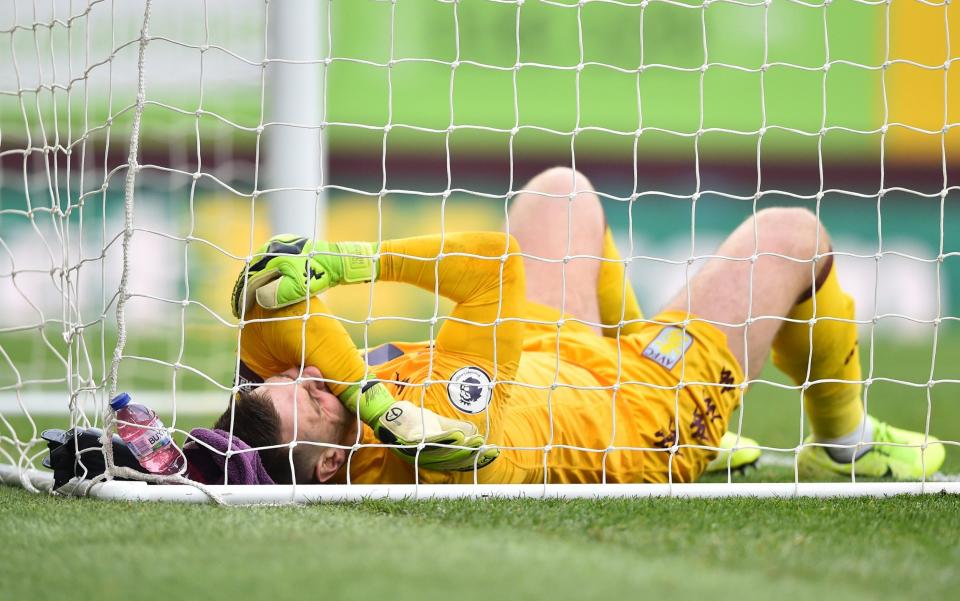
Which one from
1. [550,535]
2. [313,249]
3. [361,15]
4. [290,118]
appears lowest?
[550,535]

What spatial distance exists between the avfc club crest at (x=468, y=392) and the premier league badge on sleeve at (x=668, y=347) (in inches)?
16.1

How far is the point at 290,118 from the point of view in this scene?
116 inches

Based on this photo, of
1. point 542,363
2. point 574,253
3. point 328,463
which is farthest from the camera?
point 574,253

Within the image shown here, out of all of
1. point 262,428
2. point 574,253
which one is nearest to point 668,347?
point 574,253

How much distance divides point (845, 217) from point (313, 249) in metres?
6.55

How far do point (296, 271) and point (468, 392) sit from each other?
373mm

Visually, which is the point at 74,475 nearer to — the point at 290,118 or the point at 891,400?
the point at 290,118

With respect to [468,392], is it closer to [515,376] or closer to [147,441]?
[515,376]

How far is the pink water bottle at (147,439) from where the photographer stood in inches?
68.2

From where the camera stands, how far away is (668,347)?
215 centimetres

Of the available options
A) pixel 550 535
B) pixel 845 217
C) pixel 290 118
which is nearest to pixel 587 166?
pixel 845 217

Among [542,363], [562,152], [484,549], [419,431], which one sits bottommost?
[484,549]

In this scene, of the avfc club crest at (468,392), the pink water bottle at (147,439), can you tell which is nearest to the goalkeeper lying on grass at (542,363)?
the avfc club crest at (468,392)

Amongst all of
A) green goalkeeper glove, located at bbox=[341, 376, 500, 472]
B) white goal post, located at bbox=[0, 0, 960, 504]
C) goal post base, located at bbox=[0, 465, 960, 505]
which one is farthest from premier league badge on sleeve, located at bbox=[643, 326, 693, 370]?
white goal post, located at bbox=[0, 0, 960, 504]
